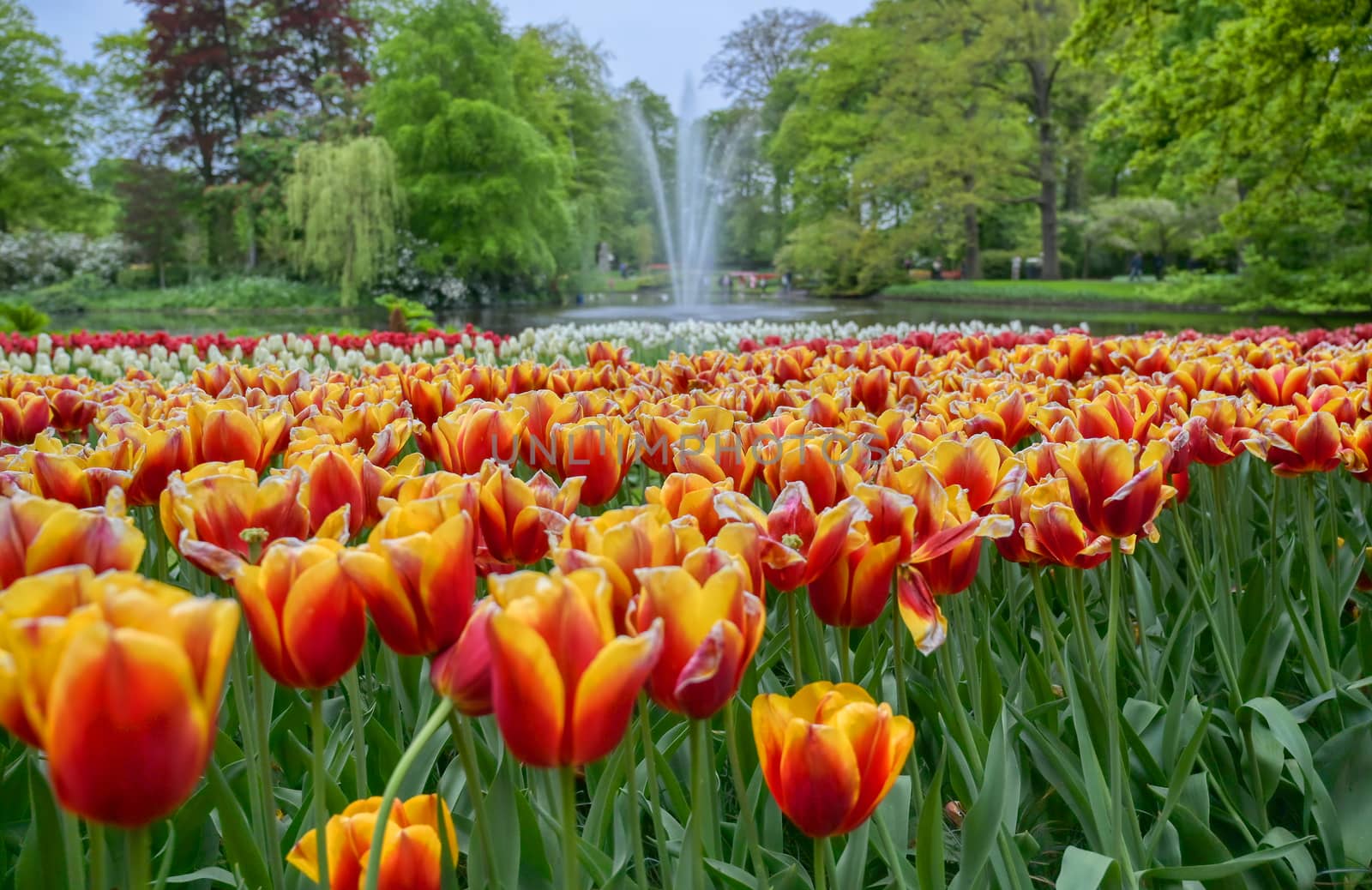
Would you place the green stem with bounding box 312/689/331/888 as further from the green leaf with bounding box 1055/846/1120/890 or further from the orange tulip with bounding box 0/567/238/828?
the green leaf with bounding box 1055/846/1120/890

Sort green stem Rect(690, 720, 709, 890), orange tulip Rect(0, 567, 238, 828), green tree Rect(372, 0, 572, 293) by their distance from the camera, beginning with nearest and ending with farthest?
orange tulip Rect(0, 567, 238, 828)
green stem Rect(690, 720, 709, 890)
green tree Rect(372, 0, 572, 293)

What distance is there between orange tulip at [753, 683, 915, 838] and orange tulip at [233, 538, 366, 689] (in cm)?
33

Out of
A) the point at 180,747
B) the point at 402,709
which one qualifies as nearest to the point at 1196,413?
the point at 402,709

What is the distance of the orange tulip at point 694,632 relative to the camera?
0.67 m

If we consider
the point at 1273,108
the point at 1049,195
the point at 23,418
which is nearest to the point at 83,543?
the point at 23,418

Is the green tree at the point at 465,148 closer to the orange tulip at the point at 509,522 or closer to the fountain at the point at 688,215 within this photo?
the fountain at the point at 688,215

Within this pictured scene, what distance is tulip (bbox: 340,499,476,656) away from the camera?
28.8 inches

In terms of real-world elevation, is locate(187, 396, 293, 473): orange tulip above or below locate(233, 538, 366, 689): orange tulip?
above

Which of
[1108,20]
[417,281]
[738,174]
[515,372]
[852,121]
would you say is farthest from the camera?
[738,174]

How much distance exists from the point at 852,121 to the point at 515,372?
32.4 meters

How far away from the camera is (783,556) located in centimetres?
90

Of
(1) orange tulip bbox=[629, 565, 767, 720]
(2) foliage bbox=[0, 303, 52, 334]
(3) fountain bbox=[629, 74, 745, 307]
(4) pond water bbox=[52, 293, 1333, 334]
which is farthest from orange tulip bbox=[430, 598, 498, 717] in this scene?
(3) fountain bbox=[629, 74, 745, 307]

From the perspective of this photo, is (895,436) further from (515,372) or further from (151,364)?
(151,364)

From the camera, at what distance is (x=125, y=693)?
1.72 ft
